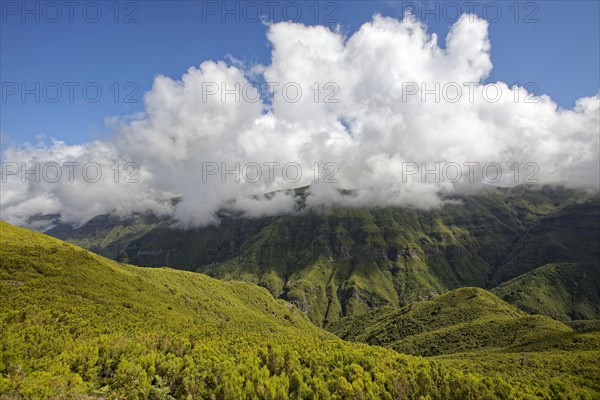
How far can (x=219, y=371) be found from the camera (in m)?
82.9

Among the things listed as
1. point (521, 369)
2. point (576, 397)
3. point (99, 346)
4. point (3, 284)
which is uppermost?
point (3, 284)

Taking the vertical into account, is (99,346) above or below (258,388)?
above

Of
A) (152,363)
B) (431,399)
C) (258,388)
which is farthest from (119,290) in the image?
(431,399)

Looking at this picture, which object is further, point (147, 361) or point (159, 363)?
point (159, 363)

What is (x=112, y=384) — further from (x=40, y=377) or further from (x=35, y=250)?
(x=35, y=250)

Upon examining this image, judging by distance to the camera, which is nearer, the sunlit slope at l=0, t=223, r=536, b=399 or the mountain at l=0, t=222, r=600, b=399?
the sunlit slope at l=0, t=223, r=536, b=399

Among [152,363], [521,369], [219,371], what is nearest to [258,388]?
[219,371]

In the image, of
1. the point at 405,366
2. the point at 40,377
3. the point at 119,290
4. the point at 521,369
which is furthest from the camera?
the point at 119,290

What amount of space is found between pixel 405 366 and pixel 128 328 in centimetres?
8724

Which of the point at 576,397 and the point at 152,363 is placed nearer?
the point at 152,363

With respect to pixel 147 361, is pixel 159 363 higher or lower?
lower

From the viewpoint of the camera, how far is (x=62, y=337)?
87625 millimetres

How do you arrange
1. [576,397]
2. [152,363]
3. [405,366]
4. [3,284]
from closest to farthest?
1. [152,363]
2. [576,397]
3. [405,366]
4. [3,284]

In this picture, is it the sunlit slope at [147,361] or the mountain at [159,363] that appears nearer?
the sunlit slope at [147,361]
